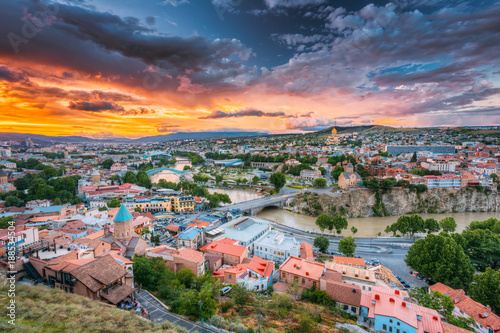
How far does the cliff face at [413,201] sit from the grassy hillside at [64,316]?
2591 centimetres

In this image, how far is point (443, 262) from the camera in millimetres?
14031

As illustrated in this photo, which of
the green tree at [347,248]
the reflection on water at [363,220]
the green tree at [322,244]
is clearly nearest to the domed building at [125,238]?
the green tree at [322,244]

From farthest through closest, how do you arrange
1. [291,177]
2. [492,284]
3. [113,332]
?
[291,177]
[492,284]
[113,332]

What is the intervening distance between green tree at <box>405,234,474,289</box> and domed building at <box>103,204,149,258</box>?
1629 centimetres

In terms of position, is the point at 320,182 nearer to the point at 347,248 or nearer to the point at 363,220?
the point at 363,220

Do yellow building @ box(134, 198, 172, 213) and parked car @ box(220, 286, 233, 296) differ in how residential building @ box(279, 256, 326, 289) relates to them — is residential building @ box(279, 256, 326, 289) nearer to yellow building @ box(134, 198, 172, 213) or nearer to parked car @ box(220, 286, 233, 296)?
parked car @ box(220, 286, 233, 296)

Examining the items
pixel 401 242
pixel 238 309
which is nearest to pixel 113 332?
pixel 238 309

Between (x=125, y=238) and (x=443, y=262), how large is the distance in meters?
18.6

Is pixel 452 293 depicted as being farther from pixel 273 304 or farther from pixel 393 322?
pixel 273 304

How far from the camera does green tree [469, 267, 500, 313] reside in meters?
11.3

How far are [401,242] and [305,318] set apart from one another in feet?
51.0

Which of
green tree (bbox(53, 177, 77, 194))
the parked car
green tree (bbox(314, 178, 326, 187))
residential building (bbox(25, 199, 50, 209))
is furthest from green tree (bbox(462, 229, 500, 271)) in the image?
green tree (bbox(53, 177, 77, 194))

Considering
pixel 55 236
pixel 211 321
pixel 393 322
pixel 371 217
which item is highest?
pixel 55 236

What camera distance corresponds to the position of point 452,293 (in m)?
11.8
